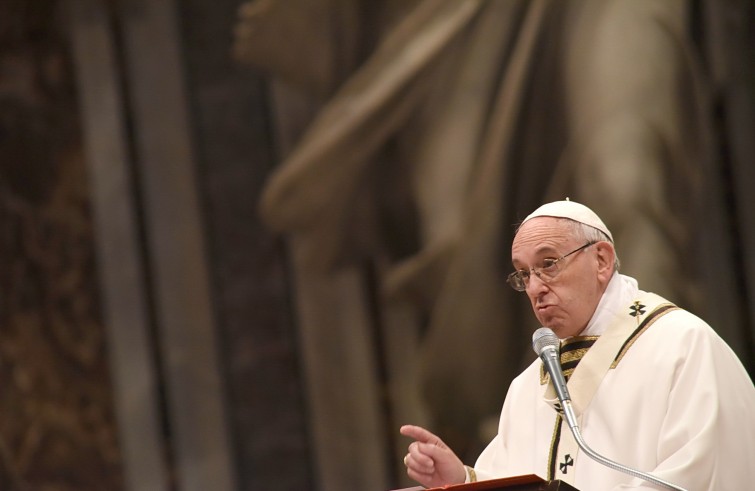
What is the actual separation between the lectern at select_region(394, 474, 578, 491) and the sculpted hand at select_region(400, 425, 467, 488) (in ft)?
1.29

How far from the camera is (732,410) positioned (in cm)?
246

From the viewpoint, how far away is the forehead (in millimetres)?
2686

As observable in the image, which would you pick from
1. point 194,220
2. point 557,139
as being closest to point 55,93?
point 194,220

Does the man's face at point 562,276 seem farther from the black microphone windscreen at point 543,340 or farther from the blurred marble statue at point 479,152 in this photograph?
the blurred marble statue at point 479,152

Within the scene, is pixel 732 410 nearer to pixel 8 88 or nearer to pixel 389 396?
pixel 389 396

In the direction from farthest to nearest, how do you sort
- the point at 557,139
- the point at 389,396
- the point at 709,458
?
1. the point at 389,396
2. the point at 557,139
3. the point at 709,458

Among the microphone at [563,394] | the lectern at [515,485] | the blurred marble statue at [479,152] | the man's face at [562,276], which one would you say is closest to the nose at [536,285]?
the man's face at [562,276]

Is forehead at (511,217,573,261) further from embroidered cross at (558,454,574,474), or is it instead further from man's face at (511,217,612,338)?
embroidered cross at (558,454,574,474)

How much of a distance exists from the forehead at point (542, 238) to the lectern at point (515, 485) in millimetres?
525

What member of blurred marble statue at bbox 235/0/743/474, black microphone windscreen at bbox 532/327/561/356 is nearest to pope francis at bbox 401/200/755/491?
black microphone windscreen at bbox 532/327/561/356

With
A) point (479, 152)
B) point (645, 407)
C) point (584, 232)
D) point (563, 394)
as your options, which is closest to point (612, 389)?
point (645, 407)

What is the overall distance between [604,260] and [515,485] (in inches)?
23.5

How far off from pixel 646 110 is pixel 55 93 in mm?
3382

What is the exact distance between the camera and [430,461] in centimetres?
273
